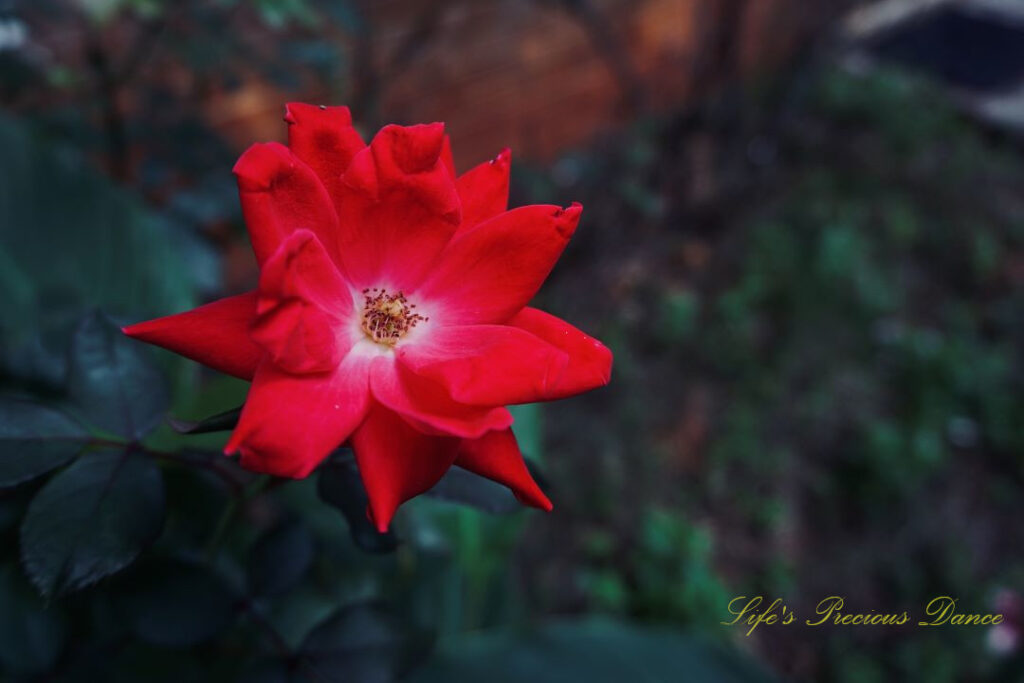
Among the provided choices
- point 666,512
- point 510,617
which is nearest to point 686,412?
point 666,512

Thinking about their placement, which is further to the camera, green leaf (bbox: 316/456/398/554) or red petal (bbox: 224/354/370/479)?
green leaf (bbox: 316/456/398/554)

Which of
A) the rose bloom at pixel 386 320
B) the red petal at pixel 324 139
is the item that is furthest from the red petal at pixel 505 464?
the red petal at pixel 324 139

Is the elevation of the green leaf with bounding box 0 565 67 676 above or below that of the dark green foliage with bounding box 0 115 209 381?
below

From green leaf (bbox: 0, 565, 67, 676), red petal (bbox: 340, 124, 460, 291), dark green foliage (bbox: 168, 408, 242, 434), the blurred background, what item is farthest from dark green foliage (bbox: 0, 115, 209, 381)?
dark green foliage (bbox: 168, 408, 242, 434)

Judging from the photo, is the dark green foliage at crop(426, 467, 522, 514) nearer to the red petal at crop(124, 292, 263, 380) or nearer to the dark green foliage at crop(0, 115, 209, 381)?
the red petal at crop(124, 292, 263, 380)

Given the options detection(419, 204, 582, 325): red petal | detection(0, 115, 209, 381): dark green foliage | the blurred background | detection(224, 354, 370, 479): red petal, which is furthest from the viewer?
detection(0, 115, 209, 381): dark green foliage

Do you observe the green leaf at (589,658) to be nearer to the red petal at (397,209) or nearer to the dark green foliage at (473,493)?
the dark green foliage at (473,493)

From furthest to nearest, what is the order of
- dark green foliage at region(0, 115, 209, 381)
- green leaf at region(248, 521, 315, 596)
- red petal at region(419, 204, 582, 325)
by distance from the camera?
dark green foliage at region(0, 115, 209, 381), green leaf at region(248, 521, 315, 596), red petal at region(419, 204, 582, 325)
